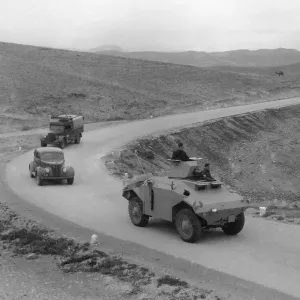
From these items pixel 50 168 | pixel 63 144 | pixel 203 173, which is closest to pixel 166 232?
pixel 203 173

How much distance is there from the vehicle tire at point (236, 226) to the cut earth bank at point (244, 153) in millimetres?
4995

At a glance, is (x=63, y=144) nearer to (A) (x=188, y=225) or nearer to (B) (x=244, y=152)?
(B) (x=244, y=152)

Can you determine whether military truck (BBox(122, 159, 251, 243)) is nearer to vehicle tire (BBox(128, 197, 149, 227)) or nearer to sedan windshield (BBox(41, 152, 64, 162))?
vehicle tire (BBox(128, 197, 149, 227))

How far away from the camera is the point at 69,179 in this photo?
22625 millimetres

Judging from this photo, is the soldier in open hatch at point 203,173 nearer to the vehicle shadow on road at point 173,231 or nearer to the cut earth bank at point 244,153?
the vehicle shadow on road at point 173,231

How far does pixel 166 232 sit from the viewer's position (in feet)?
47.8

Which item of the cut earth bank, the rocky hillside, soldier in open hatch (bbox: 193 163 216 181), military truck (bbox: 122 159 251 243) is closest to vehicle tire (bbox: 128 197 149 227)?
military truck (bbox: 122 159 251 243)

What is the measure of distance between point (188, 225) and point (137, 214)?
2.29 metres

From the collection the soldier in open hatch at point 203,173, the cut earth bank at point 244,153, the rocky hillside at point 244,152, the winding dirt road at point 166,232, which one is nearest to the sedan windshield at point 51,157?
the winding dirt road at point 166,232

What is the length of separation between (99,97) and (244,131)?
63.0ft

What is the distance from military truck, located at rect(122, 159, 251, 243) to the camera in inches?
524

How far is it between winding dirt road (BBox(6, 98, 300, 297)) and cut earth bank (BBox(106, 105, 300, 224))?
12.5 ft

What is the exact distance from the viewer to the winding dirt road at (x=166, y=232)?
11.7 metres

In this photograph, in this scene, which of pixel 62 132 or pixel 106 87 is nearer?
pixel 62 132
